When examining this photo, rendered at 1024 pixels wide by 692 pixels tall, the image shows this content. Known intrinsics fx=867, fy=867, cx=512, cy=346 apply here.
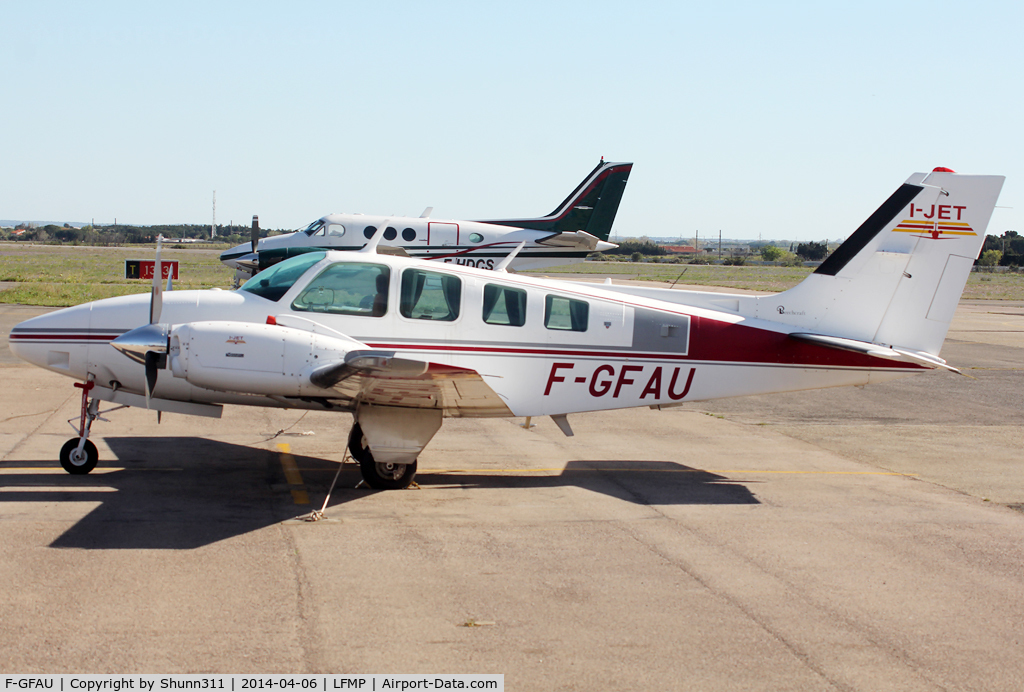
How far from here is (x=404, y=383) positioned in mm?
8586

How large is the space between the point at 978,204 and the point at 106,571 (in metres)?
10.4

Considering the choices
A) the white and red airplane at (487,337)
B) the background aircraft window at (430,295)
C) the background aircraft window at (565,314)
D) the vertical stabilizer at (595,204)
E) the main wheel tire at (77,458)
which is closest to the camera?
the white and red airplane at (487,337)

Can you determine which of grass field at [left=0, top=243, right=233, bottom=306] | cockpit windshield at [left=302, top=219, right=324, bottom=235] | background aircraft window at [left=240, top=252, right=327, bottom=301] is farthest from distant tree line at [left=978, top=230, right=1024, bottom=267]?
background aircraft window at [left=240, top=252, right=327, bottom=301]

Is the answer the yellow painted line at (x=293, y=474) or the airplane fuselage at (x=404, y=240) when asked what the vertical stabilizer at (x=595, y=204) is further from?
the yellow painted line at (x=293, y=474)

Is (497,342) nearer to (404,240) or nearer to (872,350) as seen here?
(872,350)

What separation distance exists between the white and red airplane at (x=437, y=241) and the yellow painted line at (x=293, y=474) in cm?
1264

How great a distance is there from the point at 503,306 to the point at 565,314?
0.75m

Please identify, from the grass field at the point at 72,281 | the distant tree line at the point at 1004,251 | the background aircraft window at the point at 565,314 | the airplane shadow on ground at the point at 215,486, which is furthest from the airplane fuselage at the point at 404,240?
the distant tree line at the point at 1004,251

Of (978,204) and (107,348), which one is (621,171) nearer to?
(978,204)

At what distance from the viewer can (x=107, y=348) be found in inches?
374

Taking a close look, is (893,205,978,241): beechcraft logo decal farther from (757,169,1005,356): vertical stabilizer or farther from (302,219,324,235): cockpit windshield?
(302,219,324,235): cockpit windshield

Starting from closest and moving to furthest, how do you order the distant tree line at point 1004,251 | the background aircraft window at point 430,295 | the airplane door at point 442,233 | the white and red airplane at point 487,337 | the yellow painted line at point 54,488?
the white and red airplane at point 487,337 → the yellow painted line at point 54,488 → the background aircraft window at point 430,295 → the airplane door at point 442,233 → the distant tree line at point 1004,251

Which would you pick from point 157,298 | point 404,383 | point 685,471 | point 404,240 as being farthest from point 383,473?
point 404,240

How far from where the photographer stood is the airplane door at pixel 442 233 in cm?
2488
